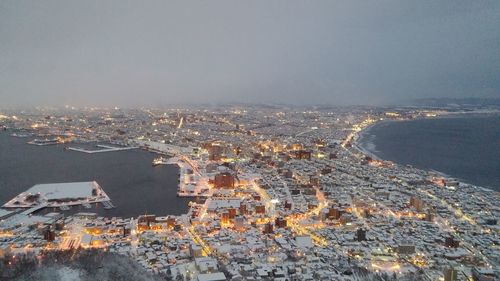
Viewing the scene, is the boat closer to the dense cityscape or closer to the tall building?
the dense cityscape

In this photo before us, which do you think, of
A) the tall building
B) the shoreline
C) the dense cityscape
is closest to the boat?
the dense cityscape

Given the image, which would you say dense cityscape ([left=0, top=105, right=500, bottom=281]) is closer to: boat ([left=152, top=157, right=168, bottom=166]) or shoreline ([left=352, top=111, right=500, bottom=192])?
boat ([left=152, top=157, right=168, bottom=166])

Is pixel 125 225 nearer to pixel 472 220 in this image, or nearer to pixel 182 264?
pixel 182 264

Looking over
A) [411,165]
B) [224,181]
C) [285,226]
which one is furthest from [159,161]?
[411,165]

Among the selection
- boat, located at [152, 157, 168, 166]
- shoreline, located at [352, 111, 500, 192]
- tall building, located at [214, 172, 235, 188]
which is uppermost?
tall building, located at [214, 172, 235, 188]

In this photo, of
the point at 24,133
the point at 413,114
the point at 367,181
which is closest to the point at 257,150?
the point at 367,181

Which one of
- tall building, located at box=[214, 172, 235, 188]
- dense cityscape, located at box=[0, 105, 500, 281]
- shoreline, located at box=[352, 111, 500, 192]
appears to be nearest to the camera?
dense cityscape, located at box=[0, 105, 500, 281]

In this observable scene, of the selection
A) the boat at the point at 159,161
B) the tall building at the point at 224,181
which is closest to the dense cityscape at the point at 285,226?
the tall building at the point at 224,181

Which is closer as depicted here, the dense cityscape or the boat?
the dense cityscape

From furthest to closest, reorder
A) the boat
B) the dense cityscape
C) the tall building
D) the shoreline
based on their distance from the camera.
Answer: the boat, the shoreline, the tall building, the dense cityscape

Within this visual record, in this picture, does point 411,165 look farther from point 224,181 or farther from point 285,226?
point 285,226

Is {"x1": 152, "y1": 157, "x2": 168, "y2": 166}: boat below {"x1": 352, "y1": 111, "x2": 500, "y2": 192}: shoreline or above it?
above
